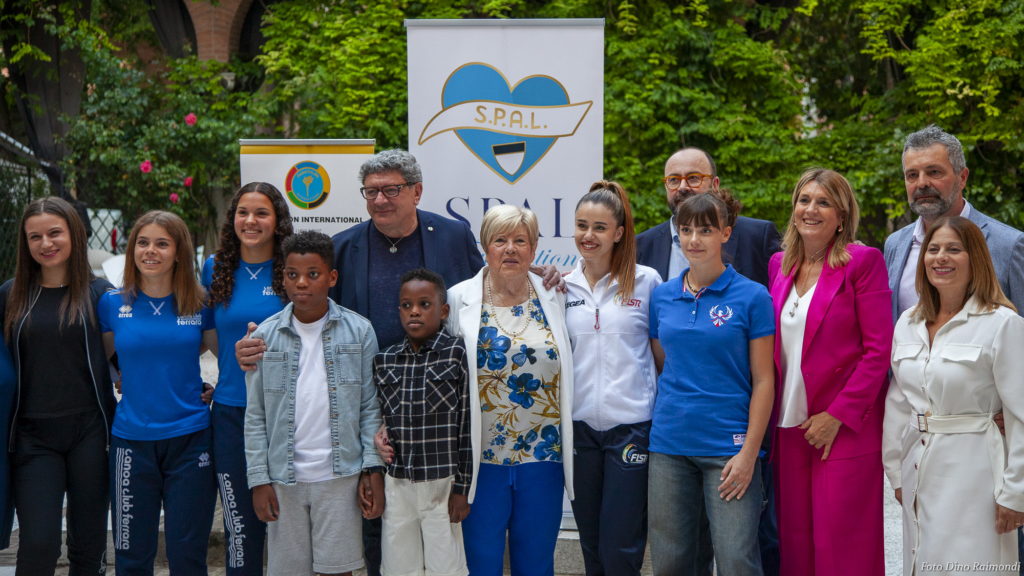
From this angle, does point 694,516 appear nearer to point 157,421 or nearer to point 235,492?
point 235,492

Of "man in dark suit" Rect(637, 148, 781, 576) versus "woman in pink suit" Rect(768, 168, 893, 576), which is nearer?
"woman in pink suit" Rect(768, 168, 893, 576)

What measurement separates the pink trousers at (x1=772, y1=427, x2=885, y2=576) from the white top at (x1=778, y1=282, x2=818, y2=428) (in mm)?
91

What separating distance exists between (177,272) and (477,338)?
1358 millimetres

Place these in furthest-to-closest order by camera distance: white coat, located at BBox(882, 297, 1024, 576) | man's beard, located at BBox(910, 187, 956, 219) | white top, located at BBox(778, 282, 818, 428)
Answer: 1. man's beard, located at BBox(910, 187, 956, 219)
2. white top, located at BBox(778, 282, 818, 428)
3. white coat, located at BBox(882, 297, 1024, 576)

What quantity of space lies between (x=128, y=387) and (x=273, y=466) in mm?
745

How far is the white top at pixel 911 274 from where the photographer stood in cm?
318

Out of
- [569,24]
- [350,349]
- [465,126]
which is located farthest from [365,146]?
[350,349]

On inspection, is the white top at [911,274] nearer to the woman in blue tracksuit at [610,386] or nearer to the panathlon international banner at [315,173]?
the woman in blue tracksuit at [610,386]

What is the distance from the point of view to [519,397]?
→ 2816mm

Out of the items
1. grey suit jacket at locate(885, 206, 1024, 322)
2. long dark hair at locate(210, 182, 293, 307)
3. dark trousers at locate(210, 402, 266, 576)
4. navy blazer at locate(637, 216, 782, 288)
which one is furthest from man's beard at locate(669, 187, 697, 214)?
dark trousers at locate(210, 402, 266, 576)

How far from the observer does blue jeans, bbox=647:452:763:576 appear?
2.61m

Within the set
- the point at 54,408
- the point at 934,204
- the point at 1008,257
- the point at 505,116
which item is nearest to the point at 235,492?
the point at 54,408

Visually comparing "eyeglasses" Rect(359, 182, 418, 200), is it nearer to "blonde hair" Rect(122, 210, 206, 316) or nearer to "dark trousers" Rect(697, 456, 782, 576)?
"blonde hair" Rect(122, 210, 206, 316)

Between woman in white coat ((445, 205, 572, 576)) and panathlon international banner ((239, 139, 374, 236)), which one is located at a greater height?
panathlon international banner ((239, 139, 374, 236))
